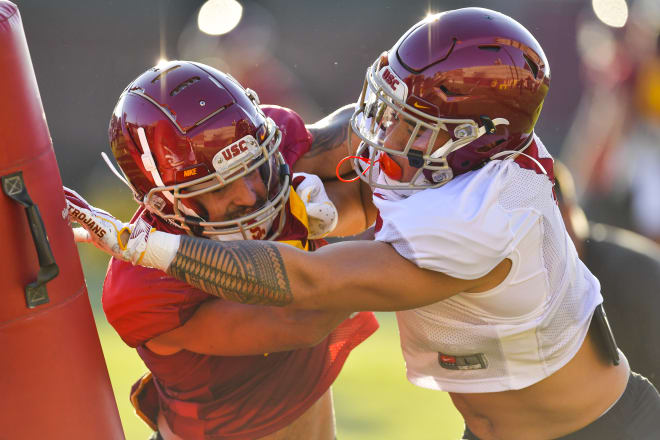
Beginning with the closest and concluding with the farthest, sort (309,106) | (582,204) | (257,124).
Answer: (257,124), (582,204), (309,106)

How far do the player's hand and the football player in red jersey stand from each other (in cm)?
11

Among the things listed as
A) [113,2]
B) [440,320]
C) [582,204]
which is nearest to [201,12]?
[113,2]

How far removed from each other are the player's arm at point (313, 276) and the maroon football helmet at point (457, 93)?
0.32 meters

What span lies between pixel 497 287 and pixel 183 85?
1.20 metres

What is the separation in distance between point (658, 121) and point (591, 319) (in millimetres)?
4766

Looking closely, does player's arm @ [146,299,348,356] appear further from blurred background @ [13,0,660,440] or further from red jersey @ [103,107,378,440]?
blurred background @ [13,0,660,440]

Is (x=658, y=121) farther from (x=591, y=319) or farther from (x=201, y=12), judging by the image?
(x=201, y=12)

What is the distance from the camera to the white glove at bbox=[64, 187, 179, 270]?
6.01 feet

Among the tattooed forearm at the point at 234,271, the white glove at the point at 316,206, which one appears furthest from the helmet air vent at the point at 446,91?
the white glove at the point at 316,206

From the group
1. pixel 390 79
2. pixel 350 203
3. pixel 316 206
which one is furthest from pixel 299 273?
pixel 350 203

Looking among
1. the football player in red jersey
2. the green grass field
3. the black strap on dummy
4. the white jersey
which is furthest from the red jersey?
the green grass field

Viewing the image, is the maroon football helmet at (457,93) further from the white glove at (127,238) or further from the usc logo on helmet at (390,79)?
the white glove at (127,238)

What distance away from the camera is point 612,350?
221cm

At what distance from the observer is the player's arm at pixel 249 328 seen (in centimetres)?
234
